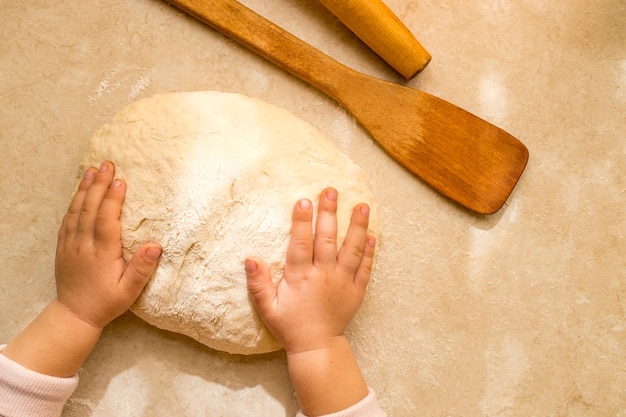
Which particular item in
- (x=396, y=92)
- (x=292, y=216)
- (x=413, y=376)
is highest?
(x=396, y=92)

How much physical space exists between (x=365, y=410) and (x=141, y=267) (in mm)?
378

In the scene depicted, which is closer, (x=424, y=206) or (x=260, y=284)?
(x=260, y=284)

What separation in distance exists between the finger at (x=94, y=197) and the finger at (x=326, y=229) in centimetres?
30

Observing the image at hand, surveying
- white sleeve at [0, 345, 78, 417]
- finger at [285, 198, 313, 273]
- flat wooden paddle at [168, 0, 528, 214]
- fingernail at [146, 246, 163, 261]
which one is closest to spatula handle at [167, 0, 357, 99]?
flat wooden paddle at [168, 0, 528, 214]

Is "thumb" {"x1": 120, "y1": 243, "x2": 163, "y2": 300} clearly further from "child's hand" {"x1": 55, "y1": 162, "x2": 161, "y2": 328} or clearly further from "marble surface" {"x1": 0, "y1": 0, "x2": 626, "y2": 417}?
"marble surface" {"x1": 0, "y1": 0, "x2": 626, "y2": 417}

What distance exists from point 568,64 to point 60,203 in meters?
0.87

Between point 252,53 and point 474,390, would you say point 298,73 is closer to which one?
point 252,53

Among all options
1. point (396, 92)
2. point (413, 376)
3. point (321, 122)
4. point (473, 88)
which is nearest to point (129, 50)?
point (321, 122)

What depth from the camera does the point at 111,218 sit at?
0.72 m

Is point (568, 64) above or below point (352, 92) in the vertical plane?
above

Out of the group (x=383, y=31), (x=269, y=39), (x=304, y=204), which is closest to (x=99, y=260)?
(x=304, y=204)

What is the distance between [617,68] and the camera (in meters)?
0.87

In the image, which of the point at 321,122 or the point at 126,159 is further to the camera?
the point at 321,122

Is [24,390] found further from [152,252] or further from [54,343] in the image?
[152,252]
